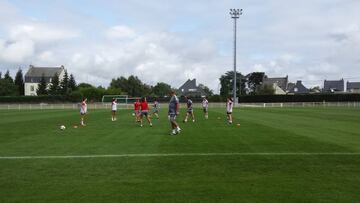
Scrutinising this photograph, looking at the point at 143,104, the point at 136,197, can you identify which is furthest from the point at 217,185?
the point at 143,104

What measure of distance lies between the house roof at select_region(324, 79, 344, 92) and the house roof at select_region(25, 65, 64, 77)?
92082 millimetres

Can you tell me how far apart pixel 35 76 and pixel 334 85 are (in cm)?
10187

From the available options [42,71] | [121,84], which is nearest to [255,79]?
[121,84]

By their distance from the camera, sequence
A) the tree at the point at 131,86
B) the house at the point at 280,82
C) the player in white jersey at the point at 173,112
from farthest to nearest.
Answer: the house at the point at 280,82 < the tree at the point at 131,86 < the player in white jersey at the point at 173,112

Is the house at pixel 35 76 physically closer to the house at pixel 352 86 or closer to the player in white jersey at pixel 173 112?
the house at pixel 352 86

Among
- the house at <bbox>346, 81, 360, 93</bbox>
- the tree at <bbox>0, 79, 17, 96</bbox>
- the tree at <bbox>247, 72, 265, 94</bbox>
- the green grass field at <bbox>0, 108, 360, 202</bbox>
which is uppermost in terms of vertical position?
the tree at <bbox>247, 72, 265, 94</bbox>

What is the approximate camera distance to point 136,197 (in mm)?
7953

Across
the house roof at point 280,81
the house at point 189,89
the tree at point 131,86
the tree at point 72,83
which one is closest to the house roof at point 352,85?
the house roof at point 280,81

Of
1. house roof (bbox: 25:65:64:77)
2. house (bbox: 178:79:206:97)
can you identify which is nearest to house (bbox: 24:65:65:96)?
house roof (bbox: 25:65:64:77)

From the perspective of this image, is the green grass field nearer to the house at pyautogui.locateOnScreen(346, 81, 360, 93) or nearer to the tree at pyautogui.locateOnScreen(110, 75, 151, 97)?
the tree at pyautogui.locateOnScreen(110, 75, 151, 97)

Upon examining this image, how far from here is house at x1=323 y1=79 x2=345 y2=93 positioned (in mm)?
150900

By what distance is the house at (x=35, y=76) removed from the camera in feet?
460

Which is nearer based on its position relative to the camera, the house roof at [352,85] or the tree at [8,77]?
the tree at [8,77]

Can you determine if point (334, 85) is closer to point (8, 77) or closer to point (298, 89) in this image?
point (298, 89)
